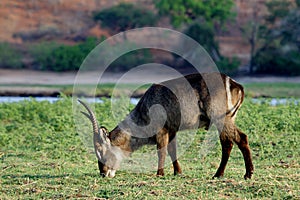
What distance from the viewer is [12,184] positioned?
6516 millimetres

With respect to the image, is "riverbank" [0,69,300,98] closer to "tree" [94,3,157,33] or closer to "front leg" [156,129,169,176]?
"tree" [94,3,157,33]

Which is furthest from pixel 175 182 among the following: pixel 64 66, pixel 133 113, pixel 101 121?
pixel 64 66

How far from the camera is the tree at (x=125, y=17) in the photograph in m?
24.0

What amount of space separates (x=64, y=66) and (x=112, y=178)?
Result: 48.0ft

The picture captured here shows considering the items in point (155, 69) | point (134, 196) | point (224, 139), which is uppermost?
point (155, 69)

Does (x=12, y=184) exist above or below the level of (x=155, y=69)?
below

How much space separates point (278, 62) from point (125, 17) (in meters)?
6.72

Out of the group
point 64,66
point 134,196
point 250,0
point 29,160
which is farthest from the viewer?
point 250,0

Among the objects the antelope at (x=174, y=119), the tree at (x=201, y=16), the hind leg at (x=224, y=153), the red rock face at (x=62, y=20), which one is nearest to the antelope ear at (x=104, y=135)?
the antelope at (x=174, y=119)

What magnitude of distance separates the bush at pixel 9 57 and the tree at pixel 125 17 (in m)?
3.70

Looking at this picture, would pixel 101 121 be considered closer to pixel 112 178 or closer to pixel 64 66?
pixel 112 178

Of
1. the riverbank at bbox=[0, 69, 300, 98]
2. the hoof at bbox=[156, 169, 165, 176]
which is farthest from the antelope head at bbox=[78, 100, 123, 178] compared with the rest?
the riverbank at bbox=[0, 69, 300, 98]

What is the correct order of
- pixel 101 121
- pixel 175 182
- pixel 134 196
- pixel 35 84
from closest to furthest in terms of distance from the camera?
pixel 134 196, pixel 175 182, pixel 101 121, pixel 35 84

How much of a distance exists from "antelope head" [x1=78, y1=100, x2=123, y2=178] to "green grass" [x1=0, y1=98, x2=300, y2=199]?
0.40 ft
